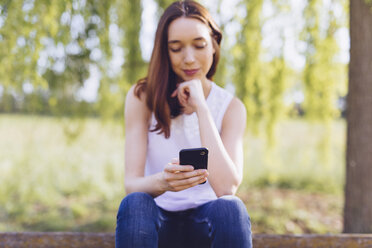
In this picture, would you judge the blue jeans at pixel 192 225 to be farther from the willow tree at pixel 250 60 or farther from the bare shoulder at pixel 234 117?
the willow tree at pixel 250 60

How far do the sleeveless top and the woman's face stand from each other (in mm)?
170

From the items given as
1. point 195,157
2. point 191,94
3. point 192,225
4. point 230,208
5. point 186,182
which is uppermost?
point 191,94

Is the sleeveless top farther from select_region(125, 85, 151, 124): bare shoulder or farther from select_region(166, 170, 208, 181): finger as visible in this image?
select_region(166, 170, 208, 181): finger

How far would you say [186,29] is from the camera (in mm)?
1522

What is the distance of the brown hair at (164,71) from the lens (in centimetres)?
157

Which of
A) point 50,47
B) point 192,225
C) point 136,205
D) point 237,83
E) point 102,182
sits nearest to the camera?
point 136,205

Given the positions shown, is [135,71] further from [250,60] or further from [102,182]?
[102,182]

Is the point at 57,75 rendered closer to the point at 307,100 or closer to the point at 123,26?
the point at 123,26

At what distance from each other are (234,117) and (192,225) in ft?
1.81

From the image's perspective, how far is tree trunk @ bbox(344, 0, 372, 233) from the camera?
99.3 inches

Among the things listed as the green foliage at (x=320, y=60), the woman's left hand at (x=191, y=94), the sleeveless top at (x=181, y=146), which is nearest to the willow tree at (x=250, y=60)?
the green foliage at (x=320, y=60)

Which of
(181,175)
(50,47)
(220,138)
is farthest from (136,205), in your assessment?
(50,47)

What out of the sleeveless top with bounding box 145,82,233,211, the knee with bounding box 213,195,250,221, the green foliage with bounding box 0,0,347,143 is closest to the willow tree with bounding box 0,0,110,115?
the green foliage with bounding box 0,0,347,143

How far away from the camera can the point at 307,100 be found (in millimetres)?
3195
